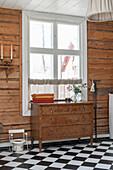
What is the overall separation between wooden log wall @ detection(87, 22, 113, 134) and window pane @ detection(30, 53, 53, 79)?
3.27ft

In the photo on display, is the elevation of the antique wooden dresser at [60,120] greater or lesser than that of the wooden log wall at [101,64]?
lesser

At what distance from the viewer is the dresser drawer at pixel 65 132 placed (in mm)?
4871

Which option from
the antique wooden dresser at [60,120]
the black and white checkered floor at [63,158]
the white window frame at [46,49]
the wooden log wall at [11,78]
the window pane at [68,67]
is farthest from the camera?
the window pane at [68,67]

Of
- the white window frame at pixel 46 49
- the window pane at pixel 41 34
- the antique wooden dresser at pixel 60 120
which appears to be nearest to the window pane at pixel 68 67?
the white window frame at pixel 46 49

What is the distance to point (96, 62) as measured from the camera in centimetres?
604

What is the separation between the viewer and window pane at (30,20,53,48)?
218 inches

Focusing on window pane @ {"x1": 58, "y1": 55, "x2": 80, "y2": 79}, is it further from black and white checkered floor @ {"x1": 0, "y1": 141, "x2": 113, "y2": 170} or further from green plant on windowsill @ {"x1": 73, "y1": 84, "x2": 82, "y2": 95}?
black and white checkered floor @ {"x1": 0, "y1": 141, "x2": 113, "y2": 170}

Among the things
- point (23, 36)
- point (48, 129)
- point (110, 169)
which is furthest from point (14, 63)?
A: point (110, 169)

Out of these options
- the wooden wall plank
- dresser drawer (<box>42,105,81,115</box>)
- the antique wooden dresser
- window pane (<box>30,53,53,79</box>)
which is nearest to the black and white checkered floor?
the antique wooden dresser

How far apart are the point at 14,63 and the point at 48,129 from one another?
1572 millimetres

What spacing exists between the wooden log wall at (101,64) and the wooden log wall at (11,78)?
172 centimetres

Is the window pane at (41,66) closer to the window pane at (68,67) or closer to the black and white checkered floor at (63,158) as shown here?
the window pane at (68,67)

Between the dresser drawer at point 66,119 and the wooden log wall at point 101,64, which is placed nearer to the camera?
the dresser drawer at point 66,119

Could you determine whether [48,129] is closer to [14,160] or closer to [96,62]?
[14,160]
